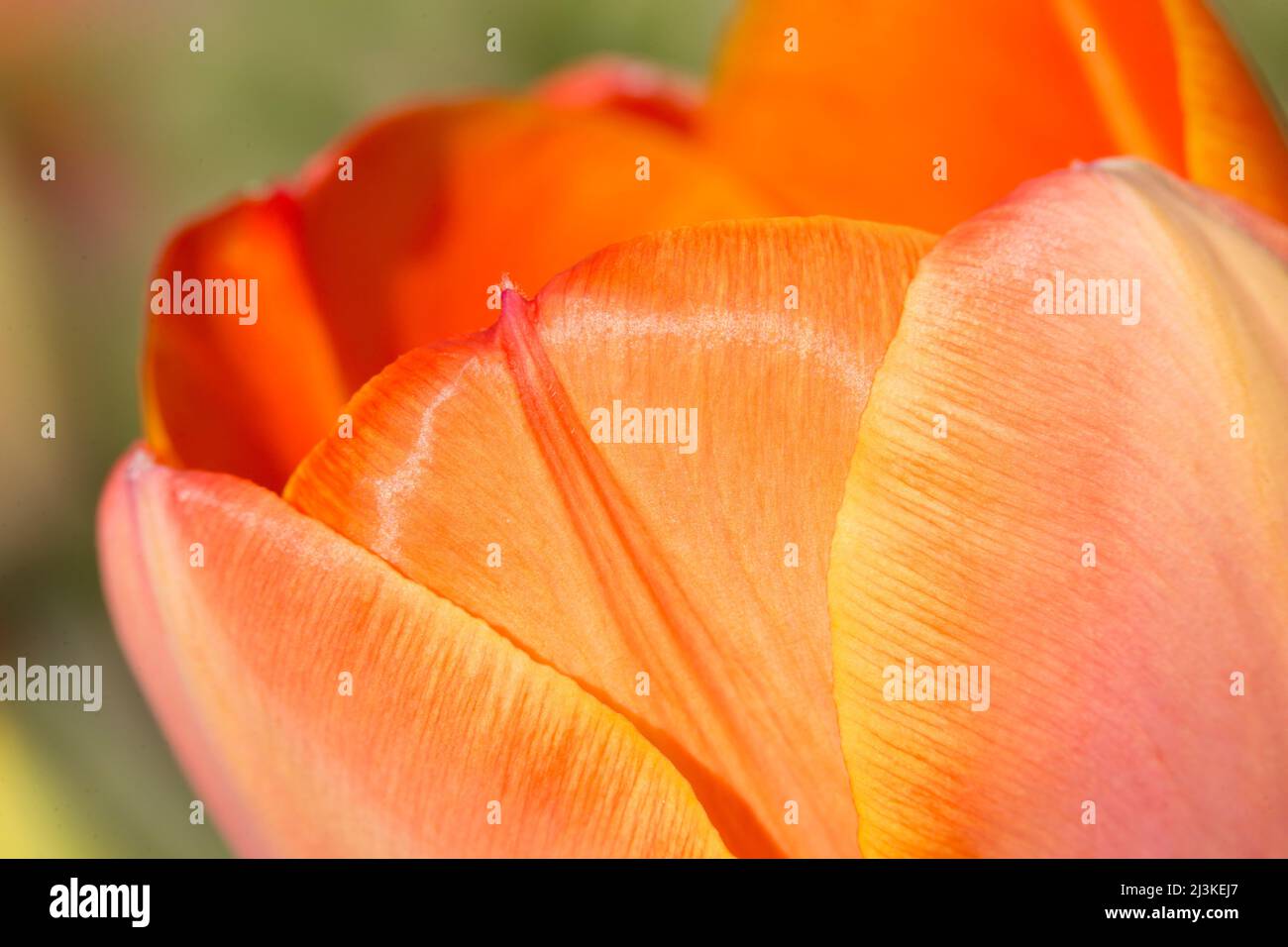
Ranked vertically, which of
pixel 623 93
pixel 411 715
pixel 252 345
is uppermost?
pixel 623 93

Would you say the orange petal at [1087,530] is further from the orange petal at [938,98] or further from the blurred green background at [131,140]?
the blurred green background at [131,140]

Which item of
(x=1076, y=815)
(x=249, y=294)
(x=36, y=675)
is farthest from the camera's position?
(x=36, y=675)

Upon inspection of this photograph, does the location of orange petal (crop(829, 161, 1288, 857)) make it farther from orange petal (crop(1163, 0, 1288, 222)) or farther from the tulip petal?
the tulip petal

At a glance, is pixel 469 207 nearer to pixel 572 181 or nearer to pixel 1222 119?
pixel 572 181

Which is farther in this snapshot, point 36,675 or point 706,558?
point 36,675

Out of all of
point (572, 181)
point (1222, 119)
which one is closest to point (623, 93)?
point (572, 181)
